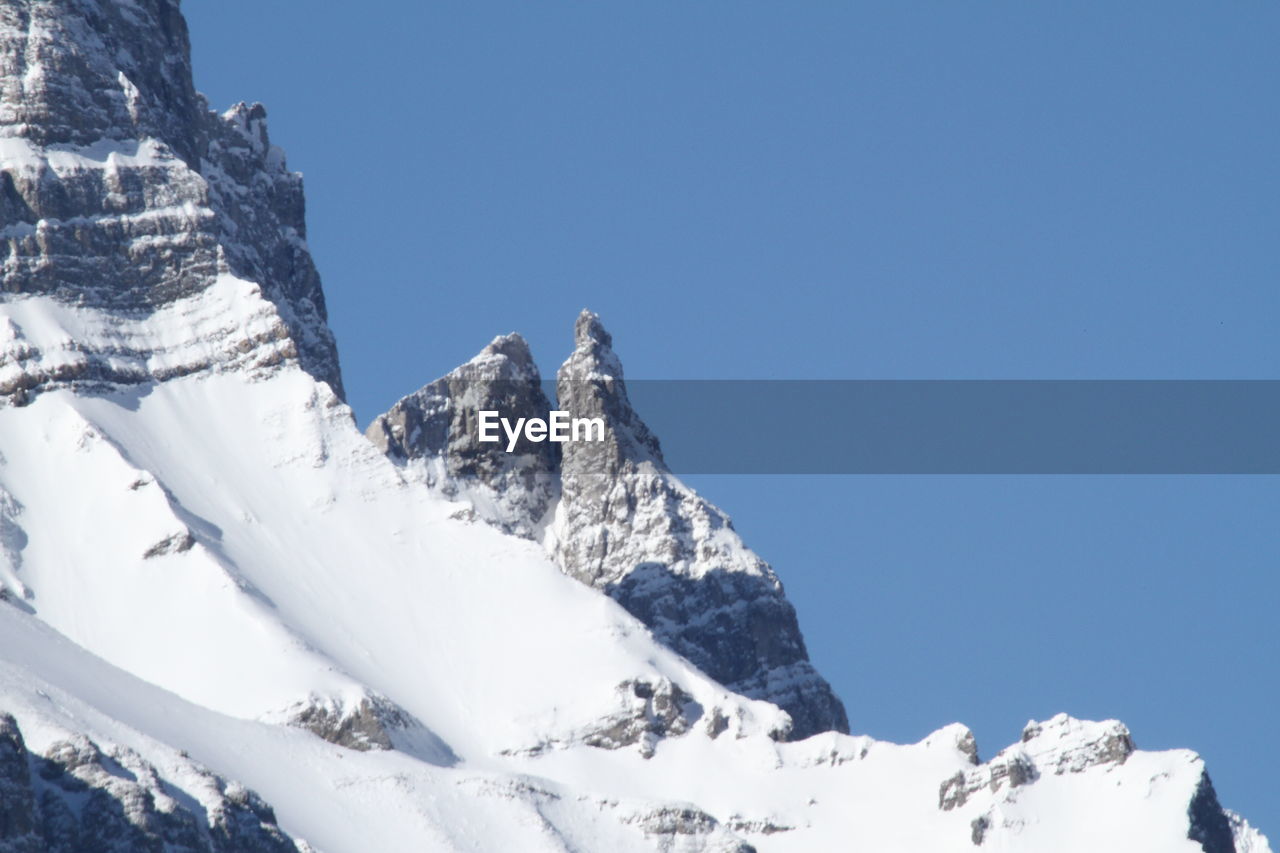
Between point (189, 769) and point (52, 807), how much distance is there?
26.4 m

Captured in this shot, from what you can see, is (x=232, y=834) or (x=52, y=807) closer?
(x=52, y=807)

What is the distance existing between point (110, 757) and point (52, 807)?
1616cm

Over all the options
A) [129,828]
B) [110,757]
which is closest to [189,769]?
[110,757]

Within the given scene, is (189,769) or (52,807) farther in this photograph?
(189,769)

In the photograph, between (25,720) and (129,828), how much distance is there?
1535 centimetres

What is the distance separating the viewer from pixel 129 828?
6905 inches

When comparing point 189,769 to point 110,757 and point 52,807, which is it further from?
point 52,807

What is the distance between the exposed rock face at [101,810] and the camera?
16775 centimetres

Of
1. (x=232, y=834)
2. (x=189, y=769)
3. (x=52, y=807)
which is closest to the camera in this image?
(x=52, y=807)

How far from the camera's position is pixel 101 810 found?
176 metres

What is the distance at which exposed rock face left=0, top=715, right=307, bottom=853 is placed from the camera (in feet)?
550

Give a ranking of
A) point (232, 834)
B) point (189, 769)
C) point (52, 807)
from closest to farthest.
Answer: point (52, 807), point (232, 834), point (189, 769)

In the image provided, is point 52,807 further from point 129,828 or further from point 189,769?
point 189,769

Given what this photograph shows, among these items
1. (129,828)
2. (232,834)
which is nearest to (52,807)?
(129,828)
